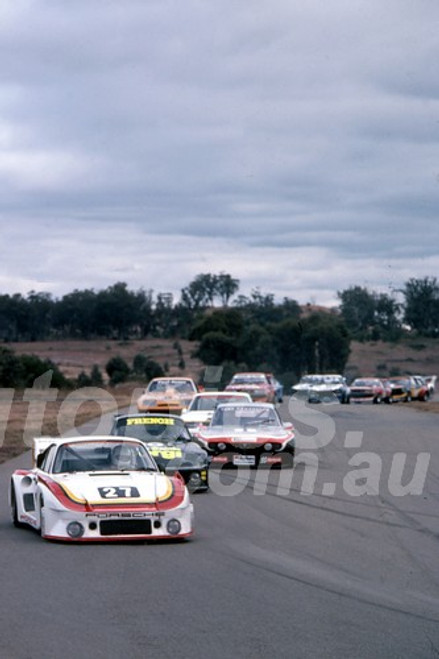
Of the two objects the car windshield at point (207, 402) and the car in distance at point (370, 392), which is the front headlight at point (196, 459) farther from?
the car in distance at point (370, 392)

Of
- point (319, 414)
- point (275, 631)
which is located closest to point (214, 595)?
point (275, 631)

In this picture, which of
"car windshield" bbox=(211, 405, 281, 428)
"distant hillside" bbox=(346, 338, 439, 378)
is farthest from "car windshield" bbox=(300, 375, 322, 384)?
"distant hillside" bbox=(346, 338, 439, 378)

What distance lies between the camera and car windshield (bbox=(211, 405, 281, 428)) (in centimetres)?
2405

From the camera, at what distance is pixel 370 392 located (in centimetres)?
5988

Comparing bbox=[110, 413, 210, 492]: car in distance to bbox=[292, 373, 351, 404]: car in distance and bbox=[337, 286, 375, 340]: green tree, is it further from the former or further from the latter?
bbox=[337, 286, 375, 340]: green tree

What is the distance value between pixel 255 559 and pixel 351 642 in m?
3.95

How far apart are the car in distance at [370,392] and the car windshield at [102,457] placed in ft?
151

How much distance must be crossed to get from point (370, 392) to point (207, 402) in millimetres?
28237

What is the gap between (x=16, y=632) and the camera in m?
8.31

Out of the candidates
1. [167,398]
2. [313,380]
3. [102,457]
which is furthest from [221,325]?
[102,457]

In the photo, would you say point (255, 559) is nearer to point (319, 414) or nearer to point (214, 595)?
point (214, 595)

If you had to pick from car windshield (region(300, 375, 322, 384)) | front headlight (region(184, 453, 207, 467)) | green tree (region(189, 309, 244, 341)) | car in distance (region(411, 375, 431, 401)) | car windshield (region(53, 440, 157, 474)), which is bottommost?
car in distance (region(411, 375, 431, 401))

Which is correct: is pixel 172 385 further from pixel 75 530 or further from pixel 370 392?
pixel 75 530

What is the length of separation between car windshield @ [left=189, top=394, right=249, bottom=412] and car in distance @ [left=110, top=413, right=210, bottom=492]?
11193 mm
